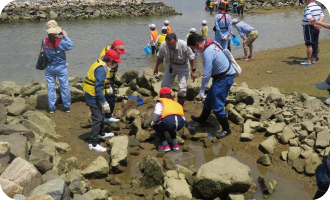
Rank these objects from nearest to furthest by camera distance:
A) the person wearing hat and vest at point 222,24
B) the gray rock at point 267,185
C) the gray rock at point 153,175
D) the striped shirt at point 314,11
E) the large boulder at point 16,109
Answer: the gray rock at point 267,185 → the gray rock at point 153,175 → the large boulder at point 16,109 → the striped shirt at point 314,11 → the person wearing hat and vest at point 222,24

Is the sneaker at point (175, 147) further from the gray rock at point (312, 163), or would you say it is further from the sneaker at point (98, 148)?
the gray rock at point (312, 163)

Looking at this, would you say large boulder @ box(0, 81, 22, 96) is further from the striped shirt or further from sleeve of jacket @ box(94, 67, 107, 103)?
the striped shirt

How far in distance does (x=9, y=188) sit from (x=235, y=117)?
4472 millimetres

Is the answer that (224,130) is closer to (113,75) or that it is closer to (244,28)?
(113,75)

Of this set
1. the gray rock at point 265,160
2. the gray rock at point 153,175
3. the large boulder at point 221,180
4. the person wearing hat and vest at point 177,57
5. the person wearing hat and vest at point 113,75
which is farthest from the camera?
the person wearing hat and vest at point 177,57

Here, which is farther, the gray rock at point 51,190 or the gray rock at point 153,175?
the gray rock at point 153,175

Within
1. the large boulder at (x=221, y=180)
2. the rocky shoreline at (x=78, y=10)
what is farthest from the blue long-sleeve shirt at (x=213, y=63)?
the rocky shoreline at (x=78, y=10)

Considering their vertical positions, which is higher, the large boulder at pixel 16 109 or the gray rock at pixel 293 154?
the large boulder at pixel 16 109

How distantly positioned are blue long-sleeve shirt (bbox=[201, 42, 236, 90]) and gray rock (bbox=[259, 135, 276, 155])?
4.73 ft

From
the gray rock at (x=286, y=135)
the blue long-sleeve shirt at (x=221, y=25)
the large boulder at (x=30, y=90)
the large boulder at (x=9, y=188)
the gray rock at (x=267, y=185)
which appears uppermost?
the blue long-sleeve shirt at (x=221, y=25)

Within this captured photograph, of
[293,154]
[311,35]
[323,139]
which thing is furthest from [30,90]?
[311,35]

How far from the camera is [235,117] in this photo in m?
6.00

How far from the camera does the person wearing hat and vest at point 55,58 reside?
20.7ft

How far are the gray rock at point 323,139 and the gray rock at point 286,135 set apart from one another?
1.49ft
